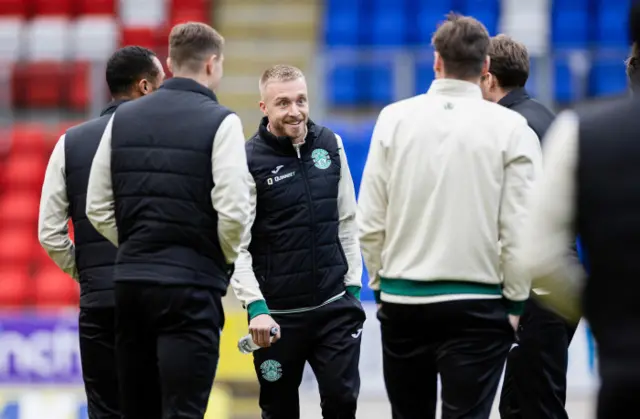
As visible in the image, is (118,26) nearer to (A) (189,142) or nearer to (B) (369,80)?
(B) (369,80)

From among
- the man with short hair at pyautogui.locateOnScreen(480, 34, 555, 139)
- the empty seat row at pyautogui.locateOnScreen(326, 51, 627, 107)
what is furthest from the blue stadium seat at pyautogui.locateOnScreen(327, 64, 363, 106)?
the man with short hair at pyautogui.locateOnScreen(480, 34, 555, 139)

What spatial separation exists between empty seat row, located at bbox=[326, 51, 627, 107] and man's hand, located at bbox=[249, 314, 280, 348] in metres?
6.20

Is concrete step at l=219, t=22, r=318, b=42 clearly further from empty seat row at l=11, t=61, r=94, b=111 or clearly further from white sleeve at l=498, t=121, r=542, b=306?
white sleeve at l=498, t=121, r=542, b=306

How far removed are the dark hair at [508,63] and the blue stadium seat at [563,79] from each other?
5557 millimetres

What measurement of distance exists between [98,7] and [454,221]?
419 inches

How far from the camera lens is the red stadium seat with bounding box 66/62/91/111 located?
42.2ft

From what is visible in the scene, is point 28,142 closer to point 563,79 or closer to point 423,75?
point 423,75

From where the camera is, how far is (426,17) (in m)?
14.1

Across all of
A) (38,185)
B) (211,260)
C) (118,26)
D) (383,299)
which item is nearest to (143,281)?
(211,260)

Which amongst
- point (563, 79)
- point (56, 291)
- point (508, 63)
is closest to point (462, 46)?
point (508, 63)

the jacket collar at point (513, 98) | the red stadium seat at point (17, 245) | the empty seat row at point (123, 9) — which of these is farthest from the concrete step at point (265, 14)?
the jacket collar at point (513, 98)

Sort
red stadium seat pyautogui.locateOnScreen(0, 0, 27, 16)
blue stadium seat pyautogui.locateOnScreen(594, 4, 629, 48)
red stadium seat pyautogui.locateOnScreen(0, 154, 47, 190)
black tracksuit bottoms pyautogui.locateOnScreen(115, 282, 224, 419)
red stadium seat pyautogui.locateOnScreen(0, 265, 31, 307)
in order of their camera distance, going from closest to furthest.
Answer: black tracksuit bottoms pyautogui.locateOnScreen(115, 282, 224, 419)
red stadium seat pyautogui.locateOnScreen(0, 265, 31, 307)
red stadium seat pyautogui.locateOnScreen(0, 154, 47, 190)
blue stadium seat pyautogui.locateOnScreen(594, 4, 629, 48)
red stadium seat pyautogui.locateOnScreen(0, 0, 27, 16)

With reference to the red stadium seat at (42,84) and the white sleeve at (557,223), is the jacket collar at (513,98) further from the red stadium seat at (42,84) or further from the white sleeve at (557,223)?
the red stadium seat at (42,84)

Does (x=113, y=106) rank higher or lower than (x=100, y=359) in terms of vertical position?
higher
